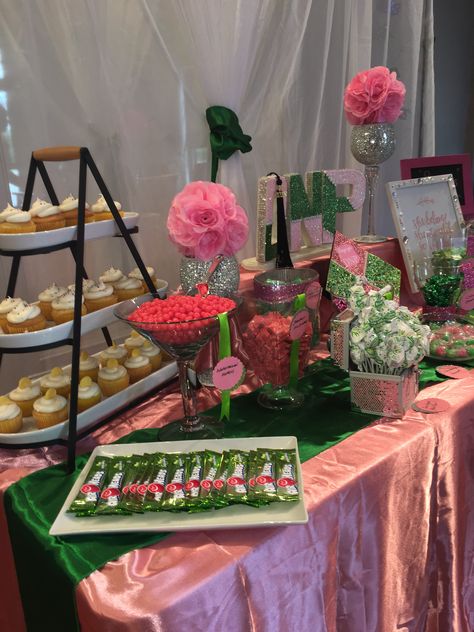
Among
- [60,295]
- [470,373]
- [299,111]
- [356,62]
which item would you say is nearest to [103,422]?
[60,295]

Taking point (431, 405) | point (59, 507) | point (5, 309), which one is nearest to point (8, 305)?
point (5, 309)

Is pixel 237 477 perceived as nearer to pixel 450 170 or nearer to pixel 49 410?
pixel 49 410

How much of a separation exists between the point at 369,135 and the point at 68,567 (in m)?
1.40

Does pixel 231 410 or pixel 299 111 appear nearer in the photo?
pixel 231 410

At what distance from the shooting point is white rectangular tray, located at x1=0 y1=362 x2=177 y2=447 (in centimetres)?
89

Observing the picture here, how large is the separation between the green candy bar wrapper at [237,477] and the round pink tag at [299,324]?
276 millimetres

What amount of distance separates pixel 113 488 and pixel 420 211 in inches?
48.5

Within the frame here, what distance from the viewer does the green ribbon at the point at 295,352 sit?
102cm

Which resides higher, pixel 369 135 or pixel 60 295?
pixel 369 135

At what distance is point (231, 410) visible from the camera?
1.06 meters

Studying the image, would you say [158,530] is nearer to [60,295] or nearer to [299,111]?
[60,295]

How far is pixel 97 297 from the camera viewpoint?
100cm

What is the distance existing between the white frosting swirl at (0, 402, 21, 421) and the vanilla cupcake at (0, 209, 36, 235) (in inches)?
12.4

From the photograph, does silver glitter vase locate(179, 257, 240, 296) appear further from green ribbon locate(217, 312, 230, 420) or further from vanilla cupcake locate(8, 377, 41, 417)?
vanilla cupcake locate(8, 377, 41, 417)
